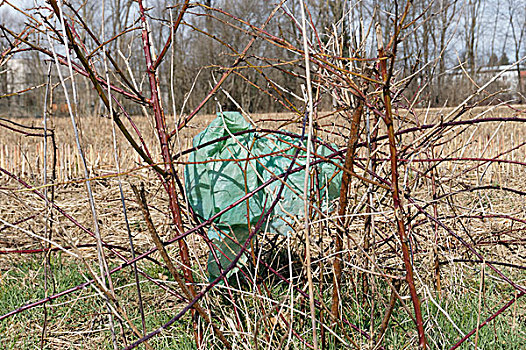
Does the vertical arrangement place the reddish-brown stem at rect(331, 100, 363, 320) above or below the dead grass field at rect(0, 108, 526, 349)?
above

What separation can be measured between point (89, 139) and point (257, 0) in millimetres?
14166

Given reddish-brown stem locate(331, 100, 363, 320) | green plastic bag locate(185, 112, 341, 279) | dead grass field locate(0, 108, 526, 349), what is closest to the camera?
reddish-brown stem locate(331, 100, 363, 320)

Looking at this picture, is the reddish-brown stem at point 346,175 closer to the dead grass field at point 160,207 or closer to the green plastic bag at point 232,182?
the dead grass field at point 160,207

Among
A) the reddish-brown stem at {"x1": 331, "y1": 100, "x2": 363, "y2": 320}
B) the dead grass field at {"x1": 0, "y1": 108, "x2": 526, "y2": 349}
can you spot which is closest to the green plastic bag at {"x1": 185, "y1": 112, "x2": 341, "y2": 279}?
the dead grass field at {"x1": 0, "y1": 108, "x2": 526, "y2": 349}

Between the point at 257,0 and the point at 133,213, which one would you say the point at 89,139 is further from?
the point at 257,0

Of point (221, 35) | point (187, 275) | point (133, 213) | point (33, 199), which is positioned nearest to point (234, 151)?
point (187, 275)

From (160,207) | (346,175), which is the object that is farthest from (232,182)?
(160,207)

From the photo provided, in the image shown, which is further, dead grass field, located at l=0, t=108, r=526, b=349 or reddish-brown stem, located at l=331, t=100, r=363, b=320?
dead grass field, located at l=0, t=108, r=526, b=349

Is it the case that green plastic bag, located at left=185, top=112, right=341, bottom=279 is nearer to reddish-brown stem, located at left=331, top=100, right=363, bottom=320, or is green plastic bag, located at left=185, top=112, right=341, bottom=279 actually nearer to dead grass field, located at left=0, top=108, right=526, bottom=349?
dead grass field, located at left=0, top=108, right=526, bottom=349

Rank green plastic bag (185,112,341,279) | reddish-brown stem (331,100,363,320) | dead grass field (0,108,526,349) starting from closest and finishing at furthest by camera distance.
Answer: reddish-brown stem (331,100,363,320) → dead grass field (0,108,526,349) → green plastic bag (185,112,341,279)

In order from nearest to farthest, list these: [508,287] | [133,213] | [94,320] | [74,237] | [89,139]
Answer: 1. [94,320]
2. [508,287]
3. [74,237]
4. [133,213]
5. [89,139]

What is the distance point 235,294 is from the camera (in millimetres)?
1981

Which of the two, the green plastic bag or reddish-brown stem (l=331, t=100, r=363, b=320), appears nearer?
reddish-brown stem (l=331, t=100, r=363, b=320)

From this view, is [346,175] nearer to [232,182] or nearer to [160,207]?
[232,182]
